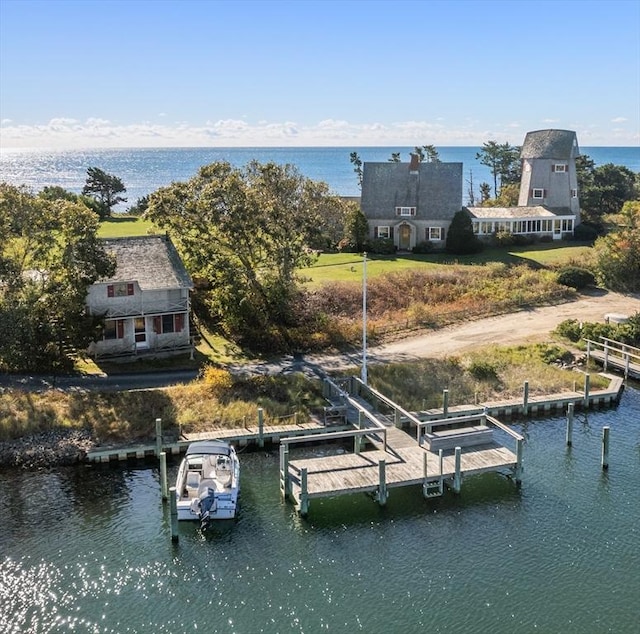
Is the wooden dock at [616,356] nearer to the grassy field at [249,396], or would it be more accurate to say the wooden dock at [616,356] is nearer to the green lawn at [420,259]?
the grassy field at [249,396]

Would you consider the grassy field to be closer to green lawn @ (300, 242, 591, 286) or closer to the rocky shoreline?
the rocky shoreline

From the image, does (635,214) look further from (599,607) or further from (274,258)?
(599,607)

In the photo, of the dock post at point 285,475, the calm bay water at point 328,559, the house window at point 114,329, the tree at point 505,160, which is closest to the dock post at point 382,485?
the calm bay water at point 328,559

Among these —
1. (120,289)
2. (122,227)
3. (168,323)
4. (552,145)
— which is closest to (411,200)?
(552,145)

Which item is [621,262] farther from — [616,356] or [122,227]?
[122,227]

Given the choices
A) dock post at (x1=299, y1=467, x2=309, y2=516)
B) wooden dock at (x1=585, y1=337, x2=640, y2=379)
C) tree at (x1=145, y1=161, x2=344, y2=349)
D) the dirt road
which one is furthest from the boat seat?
wooden dock at (x1=585, y1=337, x2=640, y2=379)
